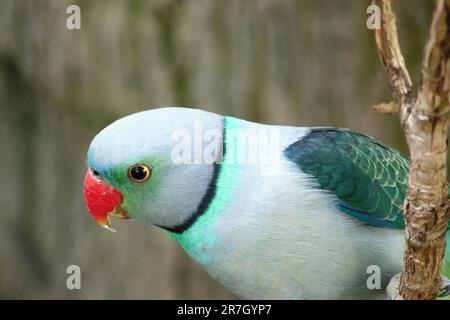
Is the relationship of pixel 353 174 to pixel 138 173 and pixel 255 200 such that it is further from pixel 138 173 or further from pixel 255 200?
pixel 138 173

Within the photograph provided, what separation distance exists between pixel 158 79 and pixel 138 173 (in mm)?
1423

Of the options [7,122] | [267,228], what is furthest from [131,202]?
[7,122]

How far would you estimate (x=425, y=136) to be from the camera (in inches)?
55.1

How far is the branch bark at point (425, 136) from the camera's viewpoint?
127cm

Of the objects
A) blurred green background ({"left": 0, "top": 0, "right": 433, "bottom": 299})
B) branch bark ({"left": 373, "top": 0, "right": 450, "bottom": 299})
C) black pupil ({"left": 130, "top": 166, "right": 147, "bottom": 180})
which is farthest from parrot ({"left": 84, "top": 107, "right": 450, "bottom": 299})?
blurred green background ({"left": 0, "top": 0, "right": 433, "bottom": 299})

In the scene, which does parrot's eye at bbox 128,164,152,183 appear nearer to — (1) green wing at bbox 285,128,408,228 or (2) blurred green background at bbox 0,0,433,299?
(1) green wing at bbox 285,128,408,228

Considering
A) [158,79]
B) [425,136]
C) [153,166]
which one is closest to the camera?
[425,136]

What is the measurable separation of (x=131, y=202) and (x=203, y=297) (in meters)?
1.50

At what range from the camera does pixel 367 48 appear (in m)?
3.06

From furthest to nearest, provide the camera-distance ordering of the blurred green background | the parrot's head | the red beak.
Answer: the blurred green background
the red beak
the parrot's head

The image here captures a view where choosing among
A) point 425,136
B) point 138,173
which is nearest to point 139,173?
point 138,173

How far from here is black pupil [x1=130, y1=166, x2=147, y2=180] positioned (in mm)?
1855

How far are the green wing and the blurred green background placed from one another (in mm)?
1057

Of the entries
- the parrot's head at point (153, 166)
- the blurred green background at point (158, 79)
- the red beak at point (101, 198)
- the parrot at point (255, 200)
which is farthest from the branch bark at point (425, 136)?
the blurred green background at point (158, 79)
